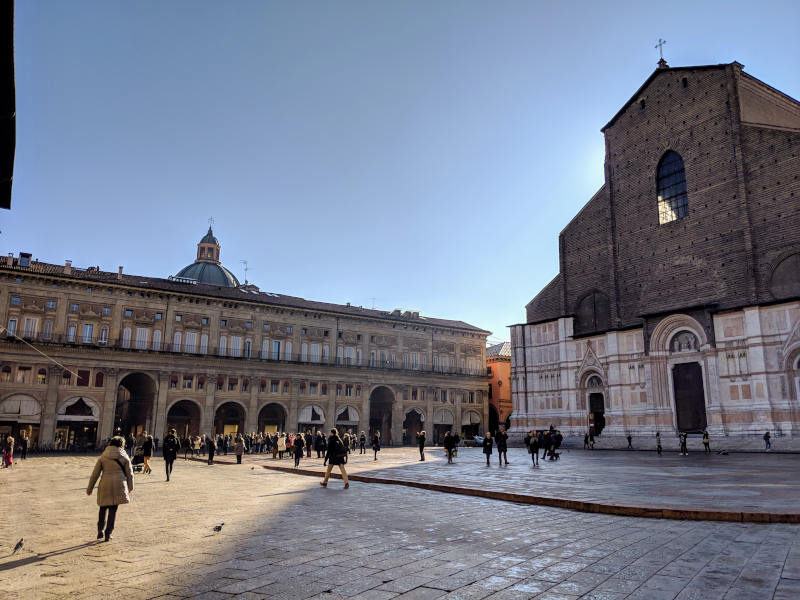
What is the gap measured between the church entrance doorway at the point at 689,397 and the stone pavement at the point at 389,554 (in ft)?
92.7

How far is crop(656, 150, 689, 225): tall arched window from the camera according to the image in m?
37.6

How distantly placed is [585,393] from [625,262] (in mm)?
9875

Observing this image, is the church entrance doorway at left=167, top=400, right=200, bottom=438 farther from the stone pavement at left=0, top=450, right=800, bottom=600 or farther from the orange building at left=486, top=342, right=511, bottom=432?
the stone pavement at left=0, top=450, right=800, bottom=600

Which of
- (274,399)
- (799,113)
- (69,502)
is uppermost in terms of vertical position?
(799,113)

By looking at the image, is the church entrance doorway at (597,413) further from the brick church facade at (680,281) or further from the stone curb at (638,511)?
the stone curb at (638,511)

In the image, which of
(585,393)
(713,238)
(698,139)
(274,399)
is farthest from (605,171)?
(274,399)

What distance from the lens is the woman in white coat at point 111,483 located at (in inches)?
283

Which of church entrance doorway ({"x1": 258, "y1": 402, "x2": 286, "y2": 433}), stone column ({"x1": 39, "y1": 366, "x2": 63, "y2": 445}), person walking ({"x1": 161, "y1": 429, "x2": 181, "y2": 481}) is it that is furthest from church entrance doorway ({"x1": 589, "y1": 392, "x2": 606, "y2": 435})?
stone column ({"x1": 39, "y1": 366, "x2": 63, "y2": 445})

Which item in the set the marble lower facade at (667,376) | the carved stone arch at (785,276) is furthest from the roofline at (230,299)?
the carved stone arch at (785,276)

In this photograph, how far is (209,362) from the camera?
4606 cm

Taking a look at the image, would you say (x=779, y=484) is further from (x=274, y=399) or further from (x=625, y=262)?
(x=274, y=399)

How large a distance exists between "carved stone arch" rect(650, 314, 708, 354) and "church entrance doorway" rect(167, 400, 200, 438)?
3462 centimetres

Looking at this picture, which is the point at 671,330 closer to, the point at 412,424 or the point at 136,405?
the point at 412,424

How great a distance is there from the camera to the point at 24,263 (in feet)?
136
